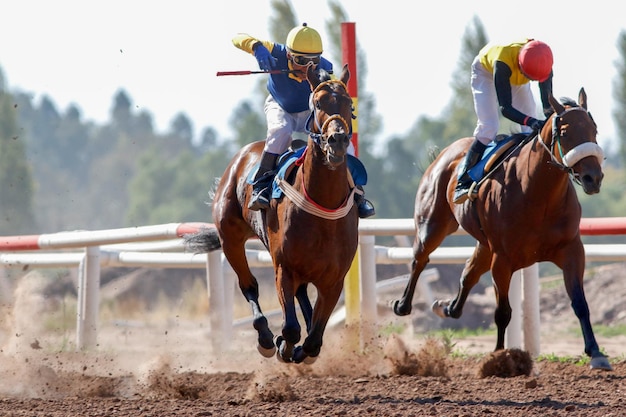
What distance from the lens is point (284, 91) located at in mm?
7996

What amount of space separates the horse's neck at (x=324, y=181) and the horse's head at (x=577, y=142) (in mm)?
1432

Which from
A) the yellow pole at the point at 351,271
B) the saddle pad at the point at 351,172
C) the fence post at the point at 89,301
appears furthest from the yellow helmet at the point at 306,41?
the fence post at the point at 89,301

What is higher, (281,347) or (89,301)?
(281,347)

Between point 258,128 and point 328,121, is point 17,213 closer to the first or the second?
point 258,128

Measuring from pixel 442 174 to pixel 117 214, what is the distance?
236 ft

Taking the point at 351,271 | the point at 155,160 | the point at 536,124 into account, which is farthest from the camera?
the point at 155,160

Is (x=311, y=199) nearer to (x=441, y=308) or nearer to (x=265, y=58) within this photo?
(x=265, y=58)

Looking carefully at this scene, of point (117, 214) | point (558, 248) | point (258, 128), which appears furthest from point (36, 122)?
point (558, 248)

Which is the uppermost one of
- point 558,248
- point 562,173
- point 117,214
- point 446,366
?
point 562,173

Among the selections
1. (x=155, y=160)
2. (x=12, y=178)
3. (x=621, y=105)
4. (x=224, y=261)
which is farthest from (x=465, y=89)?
(x=155, y=160)

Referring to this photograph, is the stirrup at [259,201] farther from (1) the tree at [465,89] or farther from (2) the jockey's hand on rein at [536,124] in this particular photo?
(1) the tree at [465,89]

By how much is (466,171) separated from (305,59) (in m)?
1.53

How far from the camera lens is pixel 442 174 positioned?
891 cm

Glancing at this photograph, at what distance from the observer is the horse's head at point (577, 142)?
22.7ft
